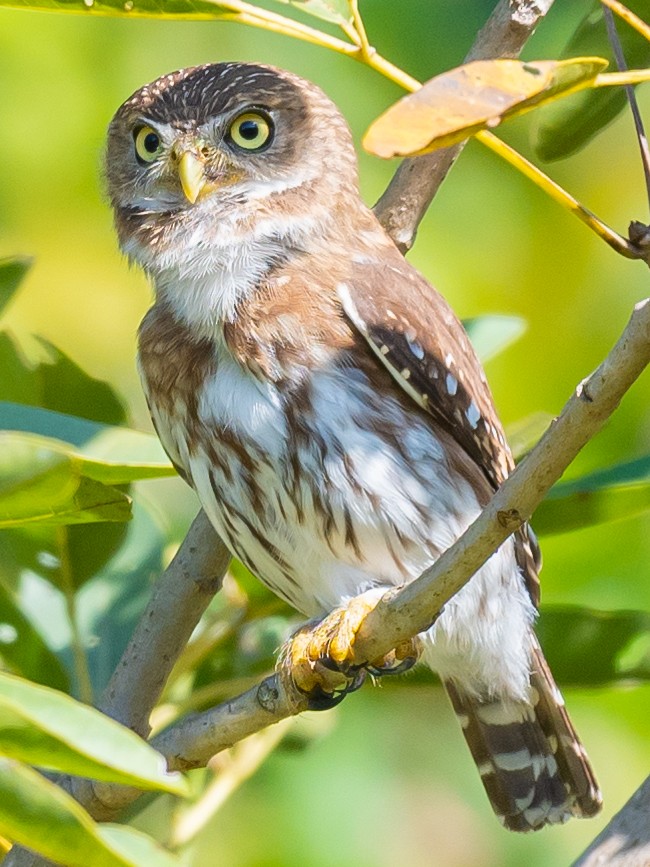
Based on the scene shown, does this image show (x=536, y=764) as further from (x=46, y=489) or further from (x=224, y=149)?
(x=46, y=489)

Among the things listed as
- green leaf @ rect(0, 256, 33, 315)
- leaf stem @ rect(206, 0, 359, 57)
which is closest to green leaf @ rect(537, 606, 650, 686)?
green leaf @ rect(0, 256, 33, 315)

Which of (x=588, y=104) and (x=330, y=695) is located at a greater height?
(x=588, y=104)

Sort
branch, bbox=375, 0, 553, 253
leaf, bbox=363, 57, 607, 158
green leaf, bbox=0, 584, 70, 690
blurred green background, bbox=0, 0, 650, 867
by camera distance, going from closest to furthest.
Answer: leaf, bbox=363, 57, 607, 158, green leaf, bbox=0, 584, 70, 690, branch, bbox=375, 0, 553, 253, blurred green background, bbox=0, 0, 650, 867

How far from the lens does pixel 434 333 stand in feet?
9.72

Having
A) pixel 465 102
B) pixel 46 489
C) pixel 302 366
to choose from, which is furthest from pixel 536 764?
pixel 465 102

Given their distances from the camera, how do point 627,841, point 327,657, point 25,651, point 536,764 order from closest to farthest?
point 627,841
point 327,657
point 25,651
point 536,764

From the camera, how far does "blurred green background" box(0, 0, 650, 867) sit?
4027 mm

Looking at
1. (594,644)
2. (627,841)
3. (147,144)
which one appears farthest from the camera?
(147,144)

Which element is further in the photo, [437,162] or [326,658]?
[437,162]

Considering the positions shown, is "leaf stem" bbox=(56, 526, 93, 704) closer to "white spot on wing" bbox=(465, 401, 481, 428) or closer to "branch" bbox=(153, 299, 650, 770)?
"branch" bbox=(153, 299, 650, 770)

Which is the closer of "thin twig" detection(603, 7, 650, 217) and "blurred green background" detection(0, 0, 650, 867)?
"thin twig" detection(603, 7, 650, 217)

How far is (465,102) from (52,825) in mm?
827

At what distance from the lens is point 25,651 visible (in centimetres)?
283

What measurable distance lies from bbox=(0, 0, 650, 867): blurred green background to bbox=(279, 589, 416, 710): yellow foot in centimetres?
108
